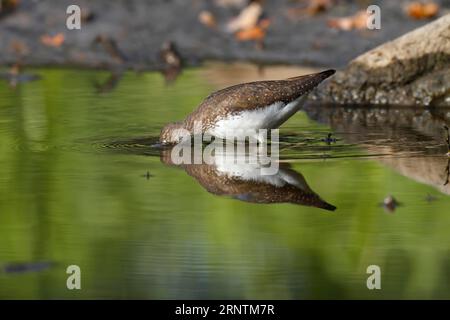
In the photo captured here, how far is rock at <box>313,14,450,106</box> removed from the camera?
11461 millimetres

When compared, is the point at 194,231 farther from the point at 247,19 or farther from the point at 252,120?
the point at 247,19

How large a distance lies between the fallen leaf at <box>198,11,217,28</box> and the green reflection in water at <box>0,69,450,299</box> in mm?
5285

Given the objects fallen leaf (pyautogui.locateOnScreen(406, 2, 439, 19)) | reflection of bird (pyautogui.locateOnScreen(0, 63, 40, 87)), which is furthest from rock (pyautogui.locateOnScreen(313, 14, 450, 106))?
reflection of bird (pyautogui.locateOnScreen(0, 63, 40, 87))

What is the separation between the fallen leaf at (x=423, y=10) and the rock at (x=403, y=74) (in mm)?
2520

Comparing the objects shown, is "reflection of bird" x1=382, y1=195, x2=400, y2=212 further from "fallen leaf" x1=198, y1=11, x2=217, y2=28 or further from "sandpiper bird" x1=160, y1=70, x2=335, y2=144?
"fallen leaf" x1=198, y1=11, x2=217, y2=28

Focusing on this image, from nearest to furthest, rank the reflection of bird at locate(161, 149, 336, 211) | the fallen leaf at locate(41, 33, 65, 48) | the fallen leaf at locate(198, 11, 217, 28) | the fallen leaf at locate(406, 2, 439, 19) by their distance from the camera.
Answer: the reflection of bird at locate(161, 149, 336, 211), the fallen leaf at locate(406, 2, 439, 19), the fallen leaf at locate(41, 33, 65, 48), the fallen leaf at locate(198, 11, 217, 28)

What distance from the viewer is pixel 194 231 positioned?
22.6ft

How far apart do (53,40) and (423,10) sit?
14.1 ft

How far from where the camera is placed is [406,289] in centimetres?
590

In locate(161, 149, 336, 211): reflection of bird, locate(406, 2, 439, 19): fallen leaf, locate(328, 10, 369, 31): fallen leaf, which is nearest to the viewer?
locate(161, 149, 336, 211): reflection of bird

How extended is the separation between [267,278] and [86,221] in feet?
4.93

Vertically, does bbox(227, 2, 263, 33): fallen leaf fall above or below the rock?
above
